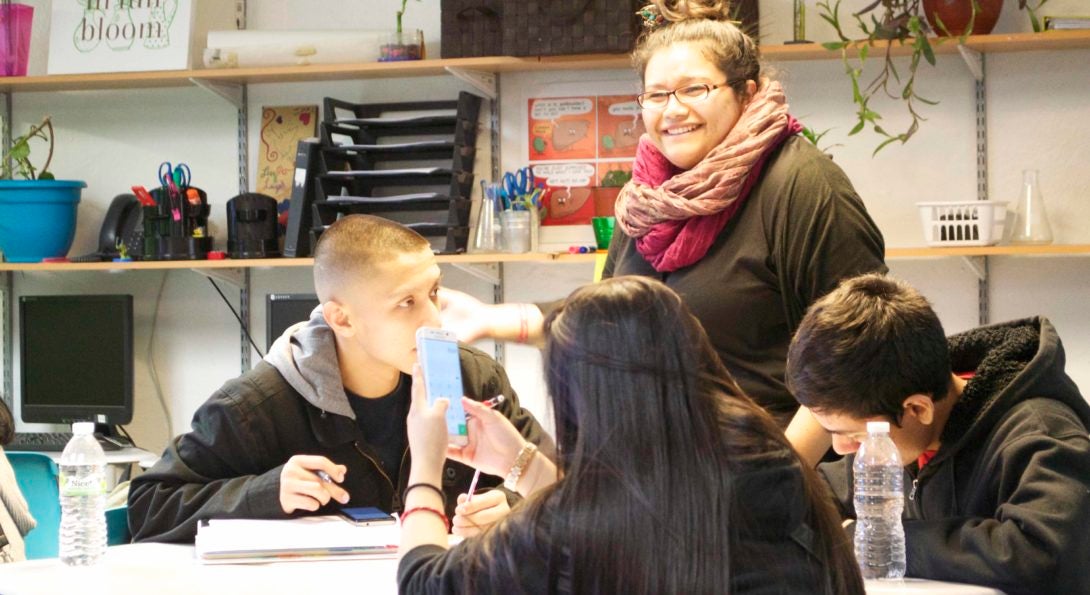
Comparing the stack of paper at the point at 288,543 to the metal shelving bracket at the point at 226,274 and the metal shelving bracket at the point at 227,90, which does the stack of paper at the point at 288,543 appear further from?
the metal shelving bracket at the point at 227,90

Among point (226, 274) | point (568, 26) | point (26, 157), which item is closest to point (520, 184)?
point (568, 26)

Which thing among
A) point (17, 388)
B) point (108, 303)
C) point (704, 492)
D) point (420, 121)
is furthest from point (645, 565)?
point (17, 388)

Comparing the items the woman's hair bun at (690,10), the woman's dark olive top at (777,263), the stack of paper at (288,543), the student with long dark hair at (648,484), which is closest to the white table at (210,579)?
the stack of paper at (288,543)

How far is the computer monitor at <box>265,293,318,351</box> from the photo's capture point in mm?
3986

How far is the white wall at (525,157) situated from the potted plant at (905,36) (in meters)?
0.06

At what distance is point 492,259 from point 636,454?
2437mm

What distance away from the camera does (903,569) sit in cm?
177

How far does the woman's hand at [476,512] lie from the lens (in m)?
1.95

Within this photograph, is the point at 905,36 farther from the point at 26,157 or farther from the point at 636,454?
the point at 26,157

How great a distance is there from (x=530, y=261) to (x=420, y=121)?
0.52 metres

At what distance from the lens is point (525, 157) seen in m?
4.02

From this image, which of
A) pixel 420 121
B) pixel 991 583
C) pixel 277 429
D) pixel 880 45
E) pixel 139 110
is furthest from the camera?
pixel 139 110

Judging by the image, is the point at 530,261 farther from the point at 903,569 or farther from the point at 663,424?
the point at 663,424

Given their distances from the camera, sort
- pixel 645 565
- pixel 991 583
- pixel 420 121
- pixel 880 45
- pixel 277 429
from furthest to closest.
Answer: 1. pixel 420 121
2. pixel 880 45
3. pixel 277 429
4. pixel 991 583
5. pixel 645 565
